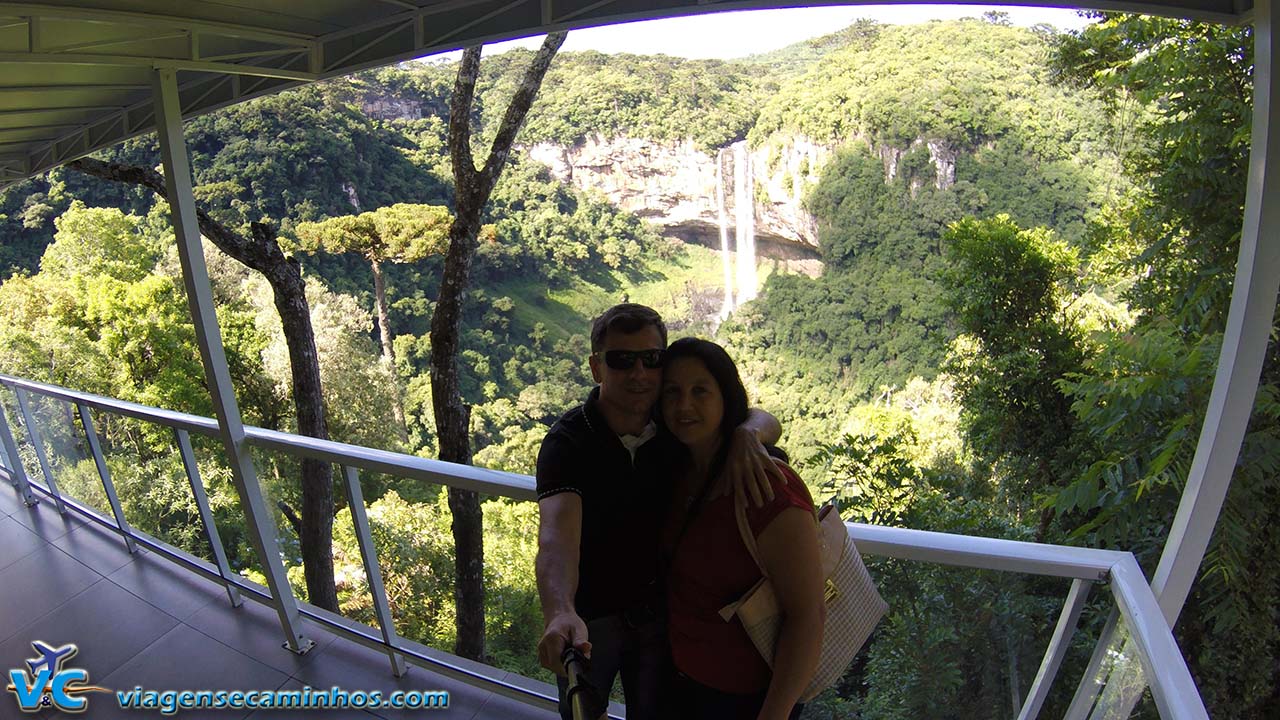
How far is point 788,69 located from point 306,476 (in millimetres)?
36581

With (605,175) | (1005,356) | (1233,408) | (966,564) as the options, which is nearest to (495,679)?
(966,564)

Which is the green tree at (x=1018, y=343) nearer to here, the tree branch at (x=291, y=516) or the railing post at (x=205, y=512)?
the tree branch at (x=291, y=516)

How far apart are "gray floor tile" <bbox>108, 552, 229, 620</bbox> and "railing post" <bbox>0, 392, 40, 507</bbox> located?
162cm

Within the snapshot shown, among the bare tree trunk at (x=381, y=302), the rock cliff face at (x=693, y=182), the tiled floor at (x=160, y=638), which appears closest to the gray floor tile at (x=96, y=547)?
the tiled floor at (x=160, y=638)

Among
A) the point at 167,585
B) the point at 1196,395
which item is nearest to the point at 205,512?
the point at 167,585

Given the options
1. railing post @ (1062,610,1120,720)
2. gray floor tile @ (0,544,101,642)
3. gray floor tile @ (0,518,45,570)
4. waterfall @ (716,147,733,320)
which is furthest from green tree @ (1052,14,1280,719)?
waterfall @ (716,147,733,320)

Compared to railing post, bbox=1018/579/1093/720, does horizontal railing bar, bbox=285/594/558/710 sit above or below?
below

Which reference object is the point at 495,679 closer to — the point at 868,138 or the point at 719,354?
the point at 719,354

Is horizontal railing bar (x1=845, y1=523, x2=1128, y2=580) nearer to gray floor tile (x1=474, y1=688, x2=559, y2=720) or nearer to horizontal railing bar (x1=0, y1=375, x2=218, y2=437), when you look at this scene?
gray floor tile (x1=474, y1=688, x2=559, y2=720)

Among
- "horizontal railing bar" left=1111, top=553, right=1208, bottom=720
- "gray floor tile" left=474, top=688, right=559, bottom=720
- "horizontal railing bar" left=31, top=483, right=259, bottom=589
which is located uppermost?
"horizontal railing bar" left=1111, top=553, right=1208, bottom=720

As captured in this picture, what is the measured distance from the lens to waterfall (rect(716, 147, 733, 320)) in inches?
1435

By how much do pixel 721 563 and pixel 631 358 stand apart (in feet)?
1.14

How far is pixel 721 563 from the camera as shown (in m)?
1.14

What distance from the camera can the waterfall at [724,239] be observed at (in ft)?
120
